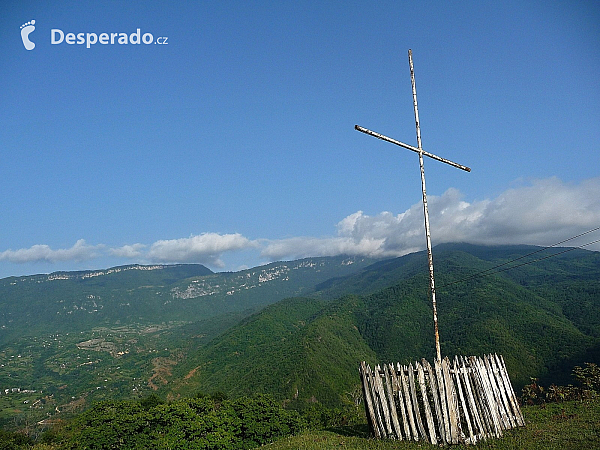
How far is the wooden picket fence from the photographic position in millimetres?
10805

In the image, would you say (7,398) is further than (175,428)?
Yes

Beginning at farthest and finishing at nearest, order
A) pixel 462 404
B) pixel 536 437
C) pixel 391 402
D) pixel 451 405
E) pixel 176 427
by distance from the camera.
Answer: pixel 176 427 → pixel 391 402 → pixel 462 404 → pixel 451 405 → pixel 536 437

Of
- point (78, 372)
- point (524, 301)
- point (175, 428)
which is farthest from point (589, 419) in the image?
point (78, 372)

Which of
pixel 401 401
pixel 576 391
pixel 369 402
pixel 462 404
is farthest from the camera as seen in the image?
pixel 576 391

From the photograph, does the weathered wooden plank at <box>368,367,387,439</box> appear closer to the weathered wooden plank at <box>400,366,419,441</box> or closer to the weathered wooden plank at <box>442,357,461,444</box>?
the weathered wooden plank at <box>400,366,419,441</box>

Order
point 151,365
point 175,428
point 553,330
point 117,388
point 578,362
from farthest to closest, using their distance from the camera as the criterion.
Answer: point 151,365 < point 117,388 < point 553,330 < point 578,362 < point 175,428

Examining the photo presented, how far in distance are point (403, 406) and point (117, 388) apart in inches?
6690

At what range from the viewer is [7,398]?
151 m

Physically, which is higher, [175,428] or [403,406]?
[403,406]

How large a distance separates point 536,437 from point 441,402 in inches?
107

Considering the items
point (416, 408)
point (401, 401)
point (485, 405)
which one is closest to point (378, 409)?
point (401, 401)

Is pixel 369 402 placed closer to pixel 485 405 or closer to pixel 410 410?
pixel 410 410

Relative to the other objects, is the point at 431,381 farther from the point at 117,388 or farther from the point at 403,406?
the point at 117,388

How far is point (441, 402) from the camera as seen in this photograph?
10.8 m
